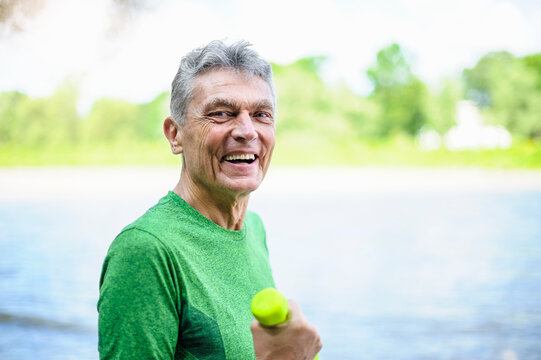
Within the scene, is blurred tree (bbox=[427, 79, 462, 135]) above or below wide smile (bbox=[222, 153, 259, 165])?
above

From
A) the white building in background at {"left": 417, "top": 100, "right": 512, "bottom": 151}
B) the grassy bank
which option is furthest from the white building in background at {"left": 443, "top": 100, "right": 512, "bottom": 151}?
the grassy bank

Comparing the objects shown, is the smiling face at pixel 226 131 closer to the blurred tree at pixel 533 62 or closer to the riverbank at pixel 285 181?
the riverbank at pixel 285 181

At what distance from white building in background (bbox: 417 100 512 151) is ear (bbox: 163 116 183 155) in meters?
27.2

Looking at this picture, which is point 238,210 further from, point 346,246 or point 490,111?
point 490,111

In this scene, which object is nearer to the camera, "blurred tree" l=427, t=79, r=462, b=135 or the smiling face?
the smiling face

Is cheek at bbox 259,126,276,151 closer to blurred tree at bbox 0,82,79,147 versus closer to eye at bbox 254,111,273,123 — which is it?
eye at bbox 254,111,273,123

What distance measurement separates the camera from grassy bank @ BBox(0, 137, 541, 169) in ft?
87.7

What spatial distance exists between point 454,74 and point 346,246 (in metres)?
22.8

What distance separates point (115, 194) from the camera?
18203mm

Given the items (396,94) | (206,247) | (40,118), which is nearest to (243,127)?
(206,247)

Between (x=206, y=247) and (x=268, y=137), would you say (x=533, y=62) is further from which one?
(x=206, y=247)

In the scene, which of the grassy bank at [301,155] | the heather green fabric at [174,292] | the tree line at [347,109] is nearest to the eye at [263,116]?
the heather green fabric at [174,292]

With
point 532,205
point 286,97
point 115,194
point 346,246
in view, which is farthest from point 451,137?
point 346,246

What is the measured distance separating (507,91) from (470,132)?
2.62 meters
